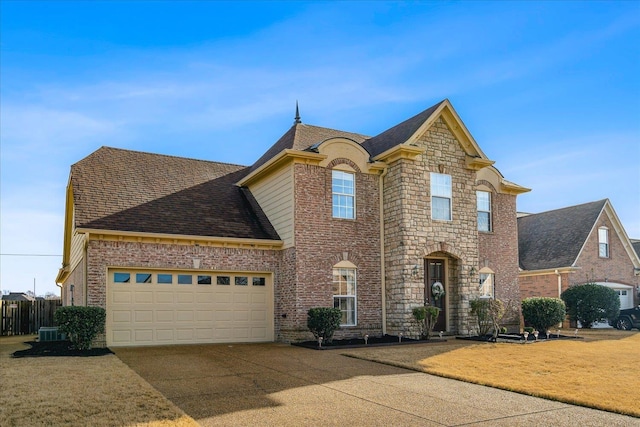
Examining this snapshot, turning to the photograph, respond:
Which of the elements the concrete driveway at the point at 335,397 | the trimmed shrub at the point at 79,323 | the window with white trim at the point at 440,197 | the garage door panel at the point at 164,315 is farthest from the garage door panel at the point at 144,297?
the window with white trim at the point at 440,197

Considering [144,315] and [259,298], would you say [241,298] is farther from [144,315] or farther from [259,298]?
[144,315]

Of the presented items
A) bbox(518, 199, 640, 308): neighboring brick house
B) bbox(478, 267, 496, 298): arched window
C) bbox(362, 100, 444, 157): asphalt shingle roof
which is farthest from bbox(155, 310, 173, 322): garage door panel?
bbox(518, 199, 640, 308): neighboring brick house

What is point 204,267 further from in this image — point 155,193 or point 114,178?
point 114,178

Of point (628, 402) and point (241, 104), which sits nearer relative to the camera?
point (628, 402)

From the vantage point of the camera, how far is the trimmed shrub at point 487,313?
59.3 ft

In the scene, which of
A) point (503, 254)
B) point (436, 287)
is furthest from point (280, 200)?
point (503, 254)

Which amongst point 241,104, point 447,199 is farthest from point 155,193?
point 447,199

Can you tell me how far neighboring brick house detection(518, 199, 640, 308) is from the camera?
26972 millimetres

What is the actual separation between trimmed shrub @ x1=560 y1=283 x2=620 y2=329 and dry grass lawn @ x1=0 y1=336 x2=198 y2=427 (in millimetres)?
20203

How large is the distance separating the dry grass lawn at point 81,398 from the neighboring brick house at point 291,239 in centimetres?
497

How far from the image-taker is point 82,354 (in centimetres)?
1397

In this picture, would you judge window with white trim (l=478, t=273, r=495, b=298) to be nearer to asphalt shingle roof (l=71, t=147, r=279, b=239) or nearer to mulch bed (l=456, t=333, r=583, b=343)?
mulch bed (l=456, t=333, r=583, b=343)

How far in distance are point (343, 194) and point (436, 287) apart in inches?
173

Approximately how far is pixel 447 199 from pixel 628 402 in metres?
11.5
